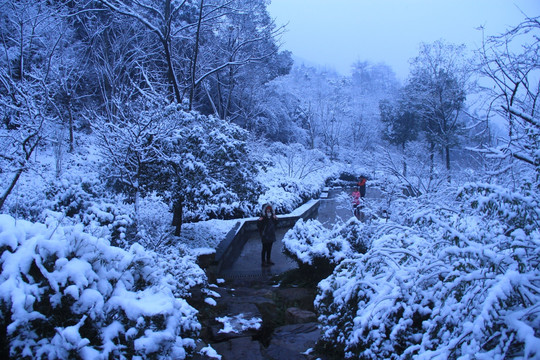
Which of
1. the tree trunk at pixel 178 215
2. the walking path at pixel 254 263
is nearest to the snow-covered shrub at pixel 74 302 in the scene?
the walking path at pixel 254 263

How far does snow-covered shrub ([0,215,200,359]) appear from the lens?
179cm

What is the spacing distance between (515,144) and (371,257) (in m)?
1.60

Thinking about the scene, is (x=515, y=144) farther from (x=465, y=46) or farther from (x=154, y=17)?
(x=465, y=46)

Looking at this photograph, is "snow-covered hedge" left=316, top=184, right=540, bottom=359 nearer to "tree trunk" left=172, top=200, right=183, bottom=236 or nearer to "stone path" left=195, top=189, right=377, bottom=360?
"stone path" left=195, top=189, right=377, bottom=360

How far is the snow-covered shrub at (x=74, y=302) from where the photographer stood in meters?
1.79

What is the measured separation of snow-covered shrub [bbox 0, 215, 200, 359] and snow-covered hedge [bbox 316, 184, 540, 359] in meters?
1.63

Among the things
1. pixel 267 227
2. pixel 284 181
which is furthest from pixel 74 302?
pixel 284 181

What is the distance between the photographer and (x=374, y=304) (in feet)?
9.63

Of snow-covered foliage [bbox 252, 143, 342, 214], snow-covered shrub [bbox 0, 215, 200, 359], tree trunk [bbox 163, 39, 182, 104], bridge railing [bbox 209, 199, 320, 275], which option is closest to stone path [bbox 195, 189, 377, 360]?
bridge railing [bbox 209, 199, 320, 275]

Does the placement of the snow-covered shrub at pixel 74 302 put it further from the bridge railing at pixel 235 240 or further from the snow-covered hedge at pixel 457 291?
the bridge railing at pixel 235 240

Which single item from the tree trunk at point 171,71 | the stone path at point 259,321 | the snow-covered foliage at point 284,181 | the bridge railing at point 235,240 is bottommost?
the stone path at point 259,321

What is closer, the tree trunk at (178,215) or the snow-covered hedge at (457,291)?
the snow-covered hedge at (457,291)

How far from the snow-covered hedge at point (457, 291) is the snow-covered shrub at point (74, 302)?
5.36 feet

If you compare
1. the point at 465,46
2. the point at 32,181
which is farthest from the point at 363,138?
the point at 32,181
